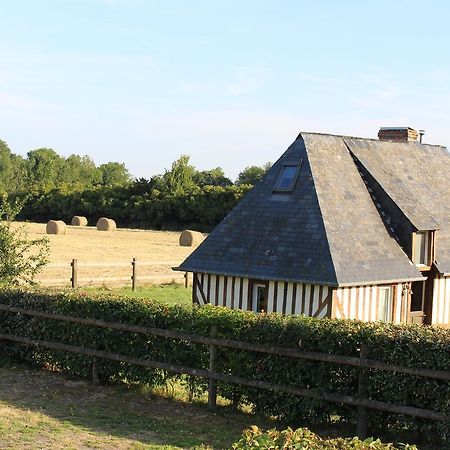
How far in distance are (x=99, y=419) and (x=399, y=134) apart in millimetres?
16010

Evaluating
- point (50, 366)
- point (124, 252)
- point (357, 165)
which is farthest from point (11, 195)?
point (50, 366)

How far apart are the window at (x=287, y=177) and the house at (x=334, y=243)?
0.09 feet

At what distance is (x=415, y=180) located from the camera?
21172 millimetres

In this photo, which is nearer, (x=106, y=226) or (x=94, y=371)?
(x=94, y=371)

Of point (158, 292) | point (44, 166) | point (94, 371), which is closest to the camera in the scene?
point (94, 371)

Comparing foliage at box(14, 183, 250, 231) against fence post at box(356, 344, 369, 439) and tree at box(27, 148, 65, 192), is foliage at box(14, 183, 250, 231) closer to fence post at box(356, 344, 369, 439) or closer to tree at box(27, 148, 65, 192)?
tree at box(27, 148, 65, 192)

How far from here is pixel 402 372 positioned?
9281 millimetres

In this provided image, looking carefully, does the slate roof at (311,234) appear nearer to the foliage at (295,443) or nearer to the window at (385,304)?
the window at (385,304)

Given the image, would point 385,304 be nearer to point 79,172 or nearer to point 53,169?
point 53,169

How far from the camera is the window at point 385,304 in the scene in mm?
17609

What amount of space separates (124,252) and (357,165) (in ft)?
64.8

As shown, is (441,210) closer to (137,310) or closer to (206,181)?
(137,310)

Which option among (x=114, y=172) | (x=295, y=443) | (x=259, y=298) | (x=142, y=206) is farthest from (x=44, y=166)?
(x=295, y=443)

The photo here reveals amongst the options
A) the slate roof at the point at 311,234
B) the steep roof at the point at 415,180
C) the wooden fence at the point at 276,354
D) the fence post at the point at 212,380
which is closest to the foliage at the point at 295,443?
the wooden fence at the point at 276,354
